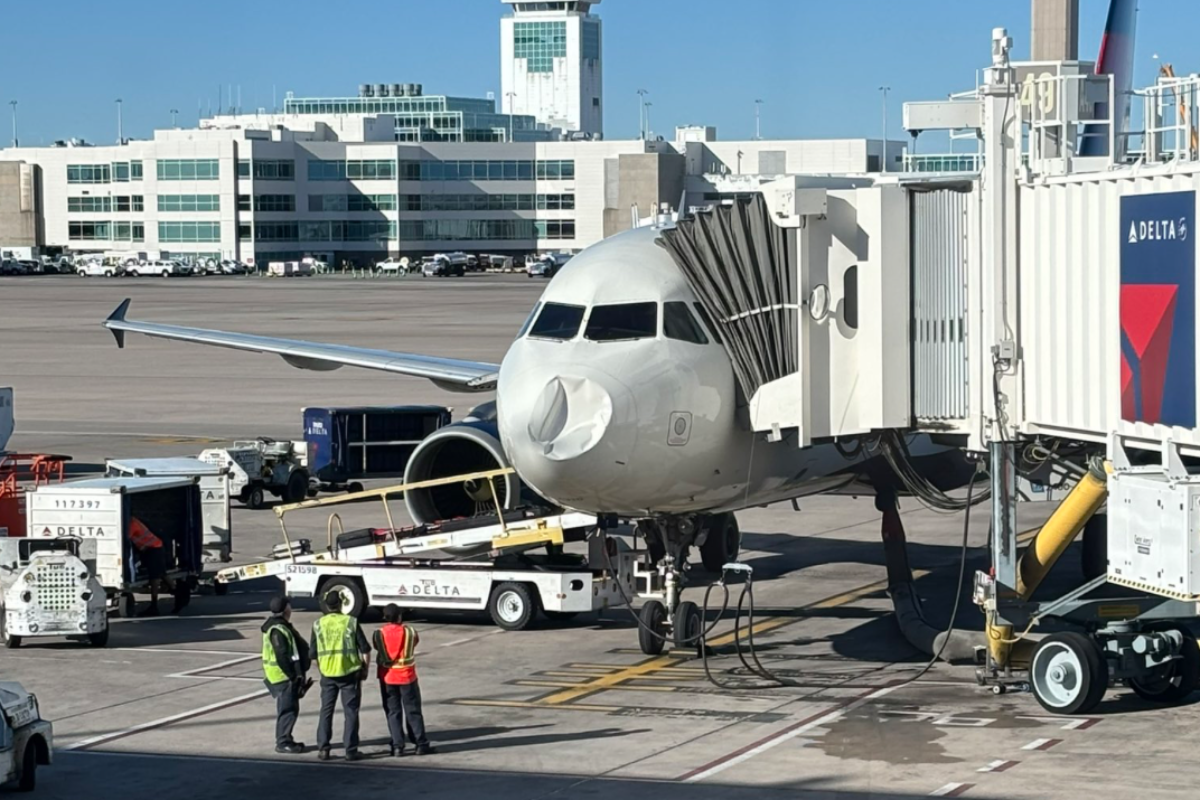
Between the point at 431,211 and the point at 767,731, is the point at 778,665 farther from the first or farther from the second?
the point at 431,211

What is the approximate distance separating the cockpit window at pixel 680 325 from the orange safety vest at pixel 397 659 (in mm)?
5346

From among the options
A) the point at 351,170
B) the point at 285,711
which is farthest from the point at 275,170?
the point at 285,711

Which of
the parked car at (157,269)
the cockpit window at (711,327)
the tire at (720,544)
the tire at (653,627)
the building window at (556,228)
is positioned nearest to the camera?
the cockpit window at (711,327)

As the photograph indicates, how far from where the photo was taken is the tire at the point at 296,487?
139ft

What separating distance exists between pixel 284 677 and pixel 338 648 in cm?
68

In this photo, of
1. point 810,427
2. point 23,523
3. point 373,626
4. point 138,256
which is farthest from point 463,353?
point 138,256

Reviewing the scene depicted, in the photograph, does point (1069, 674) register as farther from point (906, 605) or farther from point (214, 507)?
point (214, 507)

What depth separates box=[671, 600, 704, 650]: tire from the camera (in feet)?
78.5

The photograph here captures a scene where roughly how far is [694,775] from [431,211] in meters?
178

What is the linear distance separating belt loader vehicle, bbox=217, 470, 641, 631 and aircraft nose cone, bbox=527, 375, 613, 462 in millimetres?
3376

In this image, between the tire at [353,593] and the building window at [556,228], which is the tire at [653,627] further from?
the building window at [556,228]

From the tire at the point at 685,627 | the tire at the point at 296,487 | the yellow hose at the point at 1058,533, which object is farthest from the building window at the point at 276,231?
the yellow hose at the point at 1058,533

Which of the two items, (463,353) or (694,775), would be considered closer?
(694,775)

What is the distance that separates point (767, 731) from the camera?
66.3 feet
